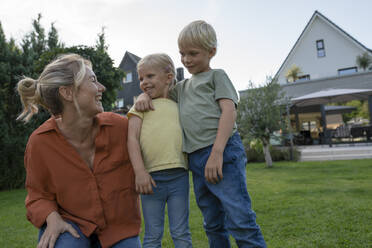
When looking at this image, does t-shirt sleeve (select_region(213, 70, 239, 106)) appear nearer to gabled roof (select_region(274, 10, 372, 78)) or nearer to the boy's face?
the boy's face

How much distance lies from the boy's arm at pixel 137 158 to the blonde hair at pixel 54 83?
413 millimetres

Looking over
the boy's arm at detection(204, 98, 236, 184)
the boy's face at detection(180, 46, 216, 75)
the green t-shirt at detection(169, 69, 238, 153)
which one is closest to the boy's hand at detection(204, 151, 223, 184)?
the boy's arm at detection(204, 98, 236, 184)

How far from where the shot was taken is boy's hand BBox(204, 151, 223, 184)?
187 centimetres

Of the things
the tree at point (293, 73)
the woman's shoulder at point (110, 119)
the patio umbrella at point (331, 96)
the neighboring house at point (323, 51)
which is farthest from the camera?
the neighboring house at point (323, 51)

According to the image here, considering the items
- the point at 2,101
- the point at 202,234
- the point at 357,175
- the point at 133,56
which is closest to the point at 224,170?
the point at 202,234

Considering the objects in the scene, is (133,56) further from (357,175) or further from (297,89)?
(357,175)

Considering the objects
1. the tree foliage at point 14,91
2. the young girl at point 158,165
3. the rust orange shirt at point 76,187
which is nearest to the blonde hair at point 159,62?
the young girl at point 158,165

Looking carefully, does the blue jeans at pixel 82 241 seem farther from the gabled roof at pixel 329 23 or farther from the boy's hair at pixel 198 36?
the gabled roof at pixel 329 23

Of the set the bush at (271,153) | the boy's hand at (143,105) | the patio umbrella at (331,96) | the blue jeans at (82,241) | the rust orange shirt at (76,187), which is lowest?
the bush at (271,153)

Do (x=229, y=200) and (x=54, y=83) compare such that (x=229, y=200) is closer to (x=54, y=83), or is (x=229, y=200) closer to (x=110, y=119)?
(x=110, y=119)

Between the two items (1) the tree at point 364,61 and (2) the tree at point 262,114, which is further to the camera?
(1) the tree at point 364,61

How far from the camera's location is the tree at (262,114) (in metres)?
10.8

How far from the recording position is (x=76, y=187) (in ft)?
6.26

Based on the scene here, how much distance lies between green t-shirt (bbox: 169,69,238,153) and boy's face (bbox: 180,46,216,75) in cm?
7
